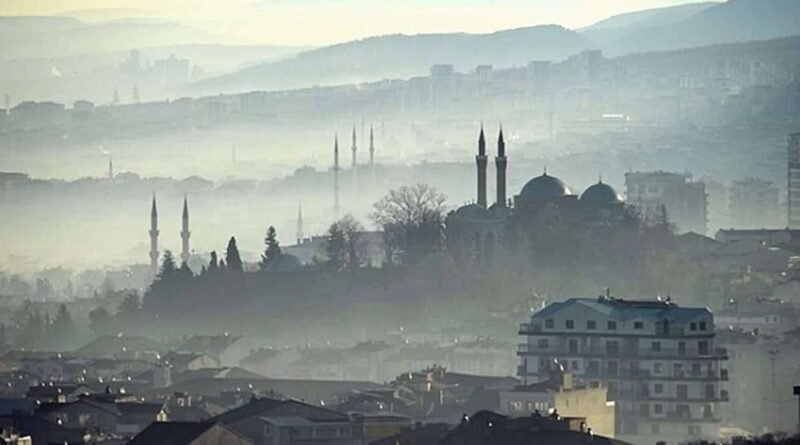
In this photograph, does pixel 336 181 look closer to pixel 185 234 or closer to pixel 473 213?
pixel 185 234

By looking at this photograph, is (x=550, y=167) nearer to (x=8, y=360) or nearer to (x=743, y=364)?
(x=8, y=360)

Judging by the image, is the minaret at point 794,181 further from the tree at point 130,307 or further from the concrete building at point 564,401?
the concrete building at point 564,401

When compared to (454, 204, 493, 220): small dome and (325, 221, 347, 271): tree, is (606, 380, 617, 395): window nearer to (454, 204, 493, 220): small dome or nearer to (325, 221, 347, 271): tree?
(454, 204, 493, 220): small dome

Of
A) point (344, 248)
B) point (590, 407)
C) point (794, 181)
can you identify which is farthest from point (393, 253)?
point (590, 407)

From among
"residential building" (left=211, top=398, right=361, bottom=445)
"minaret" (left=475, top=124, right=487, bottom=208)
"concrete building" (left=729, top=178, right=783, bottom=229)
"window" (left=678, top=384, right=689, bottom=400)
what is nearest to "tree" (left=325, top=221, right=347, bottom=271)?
"minaret" (left=475, top=124, right=487, bottom=208)

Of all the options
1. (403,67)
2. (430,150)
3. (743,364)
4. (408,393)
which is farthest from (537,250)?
(403,67)

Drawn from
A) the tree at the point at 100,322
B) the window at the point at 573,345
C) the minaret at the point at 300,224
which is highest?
the minaret at the point at 300,224

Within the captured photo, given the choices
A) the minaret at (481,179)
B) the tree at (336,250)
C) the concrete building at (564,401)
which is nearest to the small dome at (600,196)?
the minaret at (481,179)
